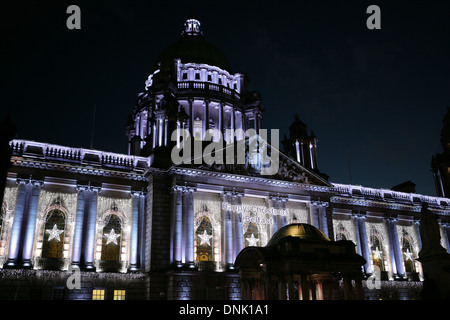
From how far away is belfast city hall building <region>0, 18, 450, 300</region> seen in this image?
2923cm

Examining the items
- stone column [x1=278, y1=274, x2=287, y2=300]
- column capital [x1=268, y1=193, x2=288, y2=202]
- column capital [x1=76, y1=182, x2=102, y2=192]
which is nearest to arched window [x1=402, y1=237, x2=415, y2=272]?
column capital [x1=268, y1=193, x2=288, y2=202]

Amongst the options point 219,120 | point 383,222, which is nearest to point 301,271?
point 383,222

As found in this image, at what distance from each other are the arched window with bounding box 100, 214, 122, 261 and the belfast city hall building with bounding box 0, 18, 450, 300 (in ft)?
0.38

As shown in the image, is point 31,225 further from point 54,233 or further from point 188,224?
point 188,224

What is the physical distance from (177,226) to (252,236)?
26.8 ft

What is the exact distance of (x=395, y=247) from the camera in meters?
50.2

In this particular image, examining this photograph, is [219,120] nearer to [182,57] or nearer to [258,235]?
[182,57]

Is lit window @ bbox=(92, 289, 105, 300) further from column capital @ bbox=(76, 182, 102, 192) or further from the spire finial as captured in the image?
the spire finial

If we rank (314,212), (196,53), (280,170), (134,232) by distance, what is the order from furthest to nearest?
(196,53) → (314,212) → (280,170) → (134,232)

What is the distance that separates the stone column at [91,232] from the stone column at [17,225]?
5.13 metres

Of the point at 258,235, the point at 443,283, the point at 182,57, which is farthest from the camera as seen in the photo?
the point at 182,57

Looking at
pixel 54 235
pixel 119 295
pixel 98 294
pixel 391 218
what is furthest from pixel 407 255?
pixel 54 235
